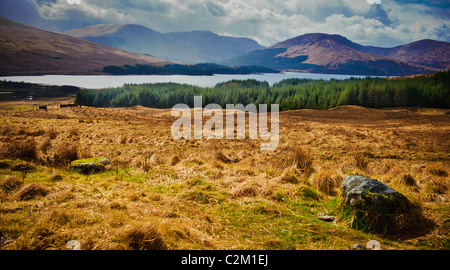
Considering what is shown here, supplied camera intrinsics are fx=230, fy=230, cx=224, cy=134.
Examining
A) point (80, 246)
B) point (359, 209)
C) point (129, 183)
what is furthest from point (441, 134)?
point (80, 246)

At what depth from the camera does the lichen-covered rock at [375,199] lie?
5309 mm

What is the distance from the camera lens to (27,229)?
13.6 ft

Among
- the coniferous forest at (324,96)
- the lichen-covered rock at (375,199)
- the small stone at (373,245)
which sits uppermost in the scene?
the coniferous forest at (324,96)

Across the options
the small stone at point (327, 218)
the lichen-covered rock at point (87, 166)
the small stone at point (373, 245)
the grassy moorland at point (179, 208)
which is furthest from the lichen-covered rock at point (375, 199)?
the lichen-covered rock at point (87, 166)

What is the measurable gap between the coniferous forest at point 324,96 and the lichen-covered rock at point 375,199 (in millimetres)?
88846

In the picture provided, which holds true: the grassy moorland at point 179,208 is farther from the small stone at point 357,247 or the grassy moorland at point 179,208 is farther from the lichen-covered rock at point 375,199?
the lichen-covered rock at point 375,199

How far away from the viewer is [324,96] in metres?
93.2

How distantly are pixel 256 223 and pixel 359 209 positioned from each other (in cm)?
248

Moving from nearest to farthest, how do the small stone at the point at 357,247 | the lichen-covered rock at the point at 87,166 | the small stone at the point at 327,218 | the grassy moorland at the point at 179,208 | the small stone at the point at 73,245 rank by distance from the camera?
the small stone at the point at 73,245
the grassy moorland at the point at 179,208
the small stone at the point at 357,247
the small stone at the point at 327,218
the lichen-covered rock at the point at 87,166

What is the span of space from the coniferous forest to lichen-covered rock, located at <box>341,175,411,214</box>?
8885 centimetres

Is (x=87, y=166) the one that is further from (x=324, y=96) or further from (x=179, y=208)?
(x=324, y=96)

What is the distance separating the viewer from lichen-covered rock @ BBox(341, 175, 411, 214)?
5309 mm

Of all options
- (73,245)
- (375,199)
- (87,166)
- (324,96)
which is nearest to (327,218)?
(375,199)

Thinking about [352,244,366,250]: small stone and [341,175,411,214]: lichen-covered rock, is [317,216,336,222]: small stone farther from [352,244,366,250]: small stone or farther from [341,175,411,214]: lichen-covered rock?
[352,244,366,250]: small stone
